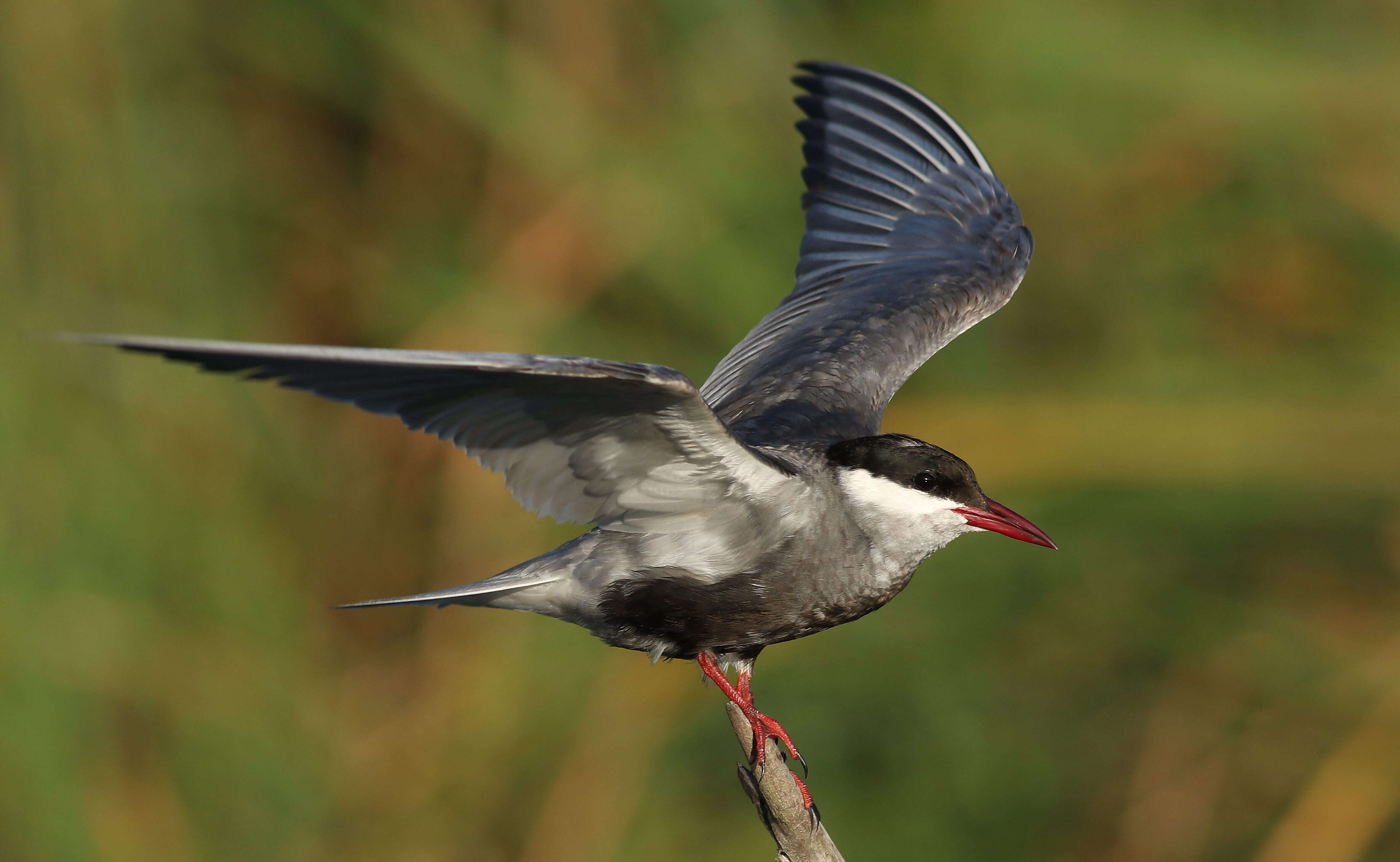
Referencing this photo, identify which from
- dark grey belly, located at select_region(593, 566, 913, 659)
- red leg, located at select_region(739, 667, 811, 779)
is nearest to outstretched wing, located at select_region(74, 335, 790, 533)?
dark grey belly, located at select_region(593, 566, 913, 659)

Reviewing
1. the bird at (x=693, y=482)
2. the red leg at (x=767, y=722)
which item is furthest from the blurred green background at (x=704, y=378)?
the red leg at (x=767, y=722)

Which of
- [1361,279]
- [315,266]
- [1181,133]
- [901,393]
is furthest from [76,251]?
[1361,279]

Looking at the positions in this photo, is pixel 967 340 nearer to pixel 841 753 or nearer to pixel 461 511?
pixel 841 753

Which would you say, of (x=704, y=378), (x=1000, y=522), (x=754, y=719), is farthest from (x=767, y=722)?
(x=704, y=378)

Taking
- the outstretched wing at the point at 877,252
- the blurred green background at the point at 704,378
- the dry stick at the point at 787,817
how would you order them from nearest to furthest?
the dry stick at the point at 787,817 < the outstretched wing at the point at 877,252 < the blurred green background at the point at 704,378

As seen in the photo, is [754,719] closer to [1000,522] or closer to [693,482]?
[693,482]

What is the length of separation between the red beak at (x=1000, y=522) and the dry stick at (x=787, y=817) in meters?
0.80

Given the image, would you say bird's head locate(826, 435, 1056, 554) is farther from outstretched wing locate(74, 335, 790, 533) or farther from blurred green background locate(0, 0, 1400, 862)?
blurred green background locate(0, 0, 1400, 862)

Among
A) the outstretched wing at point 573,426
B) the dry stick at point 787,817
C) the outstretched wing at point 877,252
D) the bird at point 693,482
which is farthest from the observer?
the outstretched wing at point 877,252

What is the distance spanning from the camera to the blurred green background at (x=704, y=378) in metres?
5.29

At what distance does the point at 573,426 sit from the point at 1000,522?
114 centimetres

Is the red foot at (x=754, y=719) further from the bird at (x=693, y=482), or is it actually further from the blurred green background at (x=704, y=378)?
the blurred green background at (x=704, y=378)

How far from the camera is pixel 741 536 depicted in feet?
10.3

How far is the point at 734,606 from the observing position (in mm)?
3162
